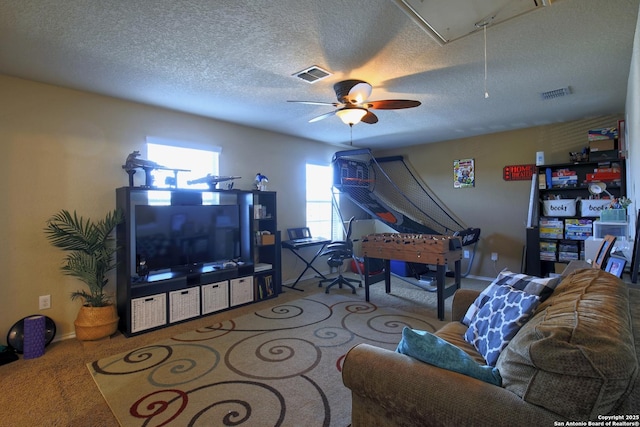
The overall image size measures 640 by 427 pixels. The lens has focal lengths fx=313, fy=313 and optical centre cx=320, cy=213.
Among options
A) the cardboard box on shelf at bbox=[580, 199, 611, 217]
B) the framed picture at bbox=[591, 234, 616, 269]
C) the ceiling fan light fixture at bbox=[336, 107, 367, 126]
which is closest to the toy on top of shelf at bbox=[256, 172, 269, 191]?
the ceiling fan light fixture at bbox=[336, 107, 367, 126]

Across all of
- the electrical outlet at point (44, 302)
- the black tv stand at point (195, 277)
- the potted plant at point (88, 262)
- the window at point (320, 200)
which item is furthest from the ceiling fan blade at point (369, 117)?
the electrical outlet at point (44, 302)

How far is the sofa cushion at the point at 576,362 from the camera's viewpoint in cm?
88

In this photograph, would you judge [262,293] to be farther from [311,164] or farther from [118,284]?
[311,164]

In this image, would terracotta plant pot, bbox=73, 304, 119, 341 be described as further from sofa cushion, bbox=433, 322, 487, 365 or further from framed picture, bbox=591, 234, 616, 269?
framed picture, bbox=591, 234, 616, 269

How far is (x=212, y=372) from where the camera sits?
248cm

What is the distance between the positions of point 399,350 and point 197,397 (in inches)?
60.7

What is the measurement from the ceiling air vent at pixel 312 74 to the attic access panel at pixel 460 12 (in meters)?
1.01

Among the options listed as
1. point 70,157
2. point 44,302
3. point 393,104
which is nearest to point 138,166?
point 70,157

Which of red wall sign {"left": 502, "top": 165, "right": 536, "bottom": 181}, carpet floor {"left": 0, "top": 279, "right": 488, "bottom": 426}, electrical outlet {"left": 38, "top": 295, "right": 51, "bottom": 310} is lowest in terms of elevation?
carpet floor {"left": 0, "top": 279, "right": 488, "bottom": 426}

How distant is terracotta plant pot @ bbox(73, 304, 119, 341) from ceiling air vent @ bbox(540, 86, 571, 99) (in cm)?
521

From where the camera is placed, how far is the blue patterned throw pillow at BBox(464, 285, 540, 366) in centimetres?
157

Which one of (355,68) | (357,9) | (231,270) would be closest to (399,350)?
(357,9)

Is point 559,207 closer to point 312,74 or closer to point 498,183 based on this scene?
point 498,183

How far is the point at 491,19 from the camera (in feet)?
6.48
